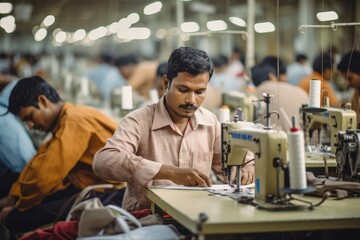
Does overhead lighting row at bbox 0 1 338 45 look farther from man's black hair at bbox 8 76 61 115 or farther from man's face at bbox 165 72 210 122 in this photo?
man's black hair at bbox 8 76 61 115

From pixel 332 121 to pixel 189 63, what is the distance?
49.1 inches

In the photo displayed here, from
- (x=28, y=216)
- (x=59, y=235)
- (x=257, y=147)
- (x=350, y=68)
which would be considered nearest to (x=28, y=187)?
(x=28, y=216)

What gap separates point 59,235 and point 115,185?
1278mm

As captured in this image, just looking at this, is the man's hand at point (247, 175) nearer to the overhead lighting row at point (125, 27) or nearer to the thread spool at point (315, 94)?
the thread spool at point (315, 94)

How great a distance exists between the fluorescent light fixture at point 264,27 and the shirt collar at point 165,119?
16.5 feet

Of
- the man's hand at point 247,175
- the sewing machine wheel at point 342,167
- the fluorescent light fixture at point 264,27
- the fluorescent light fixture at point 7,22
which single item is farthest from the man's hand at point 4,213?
the fluorescent light fixture at point 7,22

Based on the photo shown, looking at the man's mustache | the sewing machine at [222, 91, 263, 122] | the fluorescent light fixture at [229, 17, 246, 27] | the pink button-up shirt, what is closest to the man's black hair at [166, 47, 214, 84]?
the man's mustache

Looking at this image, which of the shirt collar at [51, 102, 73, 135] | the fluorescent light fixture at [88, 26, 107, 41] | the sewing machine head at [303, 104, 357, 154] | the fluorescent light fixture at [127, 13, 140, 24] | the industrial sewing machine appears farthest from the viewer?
the fluorescent light fixture at [88, 26, 107, 41]

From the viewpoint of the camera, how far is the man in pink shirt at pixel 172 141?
331cm

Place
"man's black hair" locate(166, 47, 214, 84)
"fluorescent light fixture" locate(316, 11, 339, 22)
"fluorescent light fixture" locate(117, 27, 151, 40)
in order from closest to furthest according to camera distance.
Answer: "man's black hair" locate(166, 47, 214, 84) → "fluorescent light fixture" locate(316, 11, 339, 22) → "fluorescent light fixture" locate(117, 27, 151, 40)

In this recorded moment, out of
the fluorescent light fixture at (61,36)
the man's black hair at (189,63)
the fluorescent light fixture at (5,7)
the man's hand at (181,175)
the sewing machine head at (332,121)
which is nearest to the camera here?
the man's hand at (181,175)

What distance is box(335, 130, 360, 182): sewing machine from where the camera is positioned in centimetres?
338

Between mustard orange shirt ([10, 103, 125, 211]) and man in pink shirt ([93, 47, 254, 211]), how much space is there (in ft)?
2.29

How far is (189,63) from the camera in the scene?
3369mm
